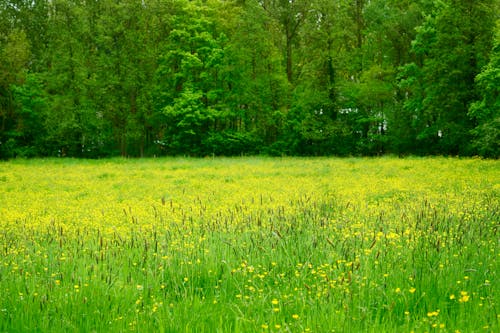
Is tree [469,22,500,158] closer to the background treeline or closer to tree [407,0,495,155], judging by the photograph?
tree [407,0,495,155]

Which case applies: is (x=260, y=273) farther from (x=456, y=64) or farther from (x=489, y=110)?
(x=456, y=64)

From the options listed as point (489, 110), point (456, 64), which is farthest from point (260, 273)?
point (456, 64)

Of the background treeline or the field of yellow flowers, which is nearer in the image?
the field of yellow flowers

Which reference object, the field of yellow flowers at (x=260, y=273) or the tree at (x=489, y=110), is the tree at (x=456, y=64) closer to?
the tree at (x=489, y=110)

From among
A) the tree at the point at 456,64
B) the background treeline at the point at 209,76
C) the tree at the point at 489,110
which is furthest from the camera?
the background treeline at the point at 209,76

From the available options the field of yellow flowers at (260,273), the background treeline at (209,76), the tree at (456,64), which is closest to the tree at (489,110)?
the tree at (456,64)

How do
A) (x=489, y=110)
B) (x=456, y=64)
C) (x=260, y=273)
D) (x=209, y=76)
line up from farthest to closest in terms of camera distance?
(x=209, y=76) → (x=456, y=64) → (x=489, y=110) → (x=260, y=273)

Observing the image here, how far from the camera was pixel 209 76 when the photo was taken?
131 ft

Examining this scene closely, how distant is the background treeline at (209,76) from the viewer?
118 ft

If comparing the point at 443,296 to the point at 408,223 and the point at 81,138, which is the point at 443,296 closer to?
the point at 408,223

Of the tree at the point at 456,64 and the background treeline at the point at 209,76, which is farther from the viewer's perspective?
the background treeline at the point at 209,76

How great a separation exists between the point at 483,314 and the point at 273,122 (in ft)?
114

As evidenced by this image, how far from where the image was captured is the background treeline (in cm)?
3609

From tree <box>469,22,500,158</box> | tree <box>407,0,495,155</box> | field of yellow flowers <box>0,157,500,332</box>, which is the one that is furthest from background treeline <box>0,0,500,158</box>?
field of yellow flowers <box>0,157,500,332</box>
